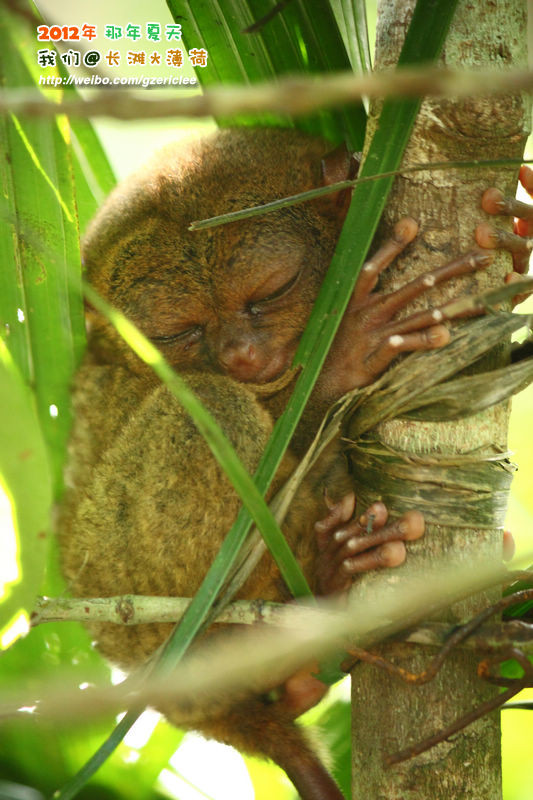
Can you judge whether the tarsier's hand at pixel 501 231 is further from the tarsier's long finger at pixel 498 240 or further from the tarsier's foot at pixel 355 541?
the tarsier's foot at pixel 355 541

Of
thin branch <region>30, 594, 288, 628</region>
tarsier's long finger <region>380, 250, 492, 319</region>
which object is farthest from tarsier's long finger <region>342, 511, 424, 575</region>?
tarsier's long finger <region>380, 250, 492, 319</region>

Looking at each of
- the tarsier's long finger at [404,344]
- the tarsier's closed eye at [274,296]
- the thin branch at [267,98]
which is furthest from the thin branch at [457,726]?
the tarsier's closed eye at [274,296]

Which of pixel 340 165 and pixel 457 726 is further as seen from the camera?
pixel 340 165

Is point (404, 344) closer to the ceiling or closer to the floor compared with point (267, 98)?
closer to the ceiling

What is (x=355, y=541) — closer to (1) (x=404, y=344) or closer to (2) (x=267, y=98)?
(1) (x=404, y=344)

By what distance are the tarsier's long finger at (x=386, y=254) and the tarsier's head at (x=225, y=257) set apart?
0.64 m

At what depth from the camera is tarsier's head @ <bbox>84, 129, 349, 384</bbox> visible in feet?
8.84

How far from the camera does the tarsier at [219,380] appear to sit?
7.09ft

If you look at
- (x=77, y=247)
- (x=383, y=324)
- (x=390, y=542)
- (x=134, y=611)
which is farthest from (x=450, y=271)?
(x=77, y=247)

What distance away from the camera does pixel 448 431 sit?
6.03ft

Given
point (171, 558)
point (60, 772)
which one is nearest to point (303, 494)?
point (171, 558)

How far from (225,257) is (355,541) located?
1.15 metres

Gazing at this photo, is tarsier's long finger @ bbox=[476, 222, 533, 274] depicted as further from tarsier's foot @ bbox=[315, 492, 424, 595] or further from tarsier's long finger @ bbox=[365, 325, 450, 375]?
tarsier's foot @ bbox=[315, 492, 424, 595]

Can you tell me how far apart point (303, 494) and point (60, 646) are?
943 mm
